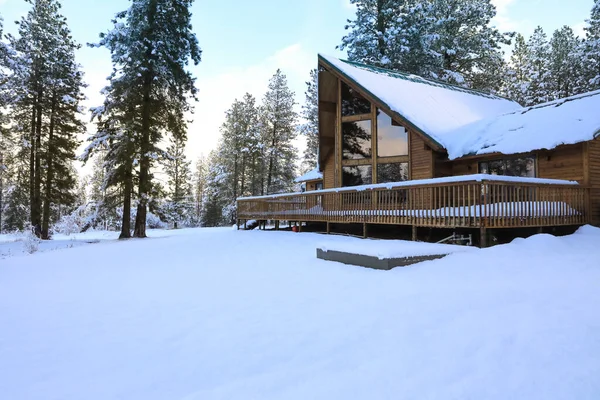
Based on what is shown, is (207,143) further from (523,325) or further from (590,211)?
(523,325)

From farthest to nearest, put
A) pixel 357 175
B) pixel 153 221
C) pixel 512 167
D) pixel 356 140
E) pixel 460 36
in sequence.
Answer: pixel 153 221, pixel 460 36, pixel 356 140, pixel 357 175, pixel 512 167

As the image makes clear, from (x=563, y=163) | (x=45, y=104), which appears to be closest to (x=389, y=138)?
(x=563, y=163)

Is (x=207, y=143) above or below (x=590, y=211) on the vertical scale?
above

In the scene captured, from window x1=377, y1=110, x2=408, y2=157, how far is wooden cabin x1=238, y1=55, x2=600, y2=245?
0.14 ft

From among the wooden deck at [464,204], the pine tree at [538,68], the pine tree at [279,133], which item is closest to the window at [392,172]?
the wooden deck at [464,204]

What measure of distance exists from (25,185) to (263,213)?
47.3 feet

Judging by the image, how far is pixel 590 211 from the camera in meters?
9.74

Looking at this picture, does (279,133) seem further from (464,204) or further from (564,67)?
(464,204)

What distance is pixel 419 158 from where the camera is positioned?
13.0m

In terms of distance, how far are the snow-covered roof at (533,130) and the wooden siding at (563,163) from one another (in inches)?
23.8

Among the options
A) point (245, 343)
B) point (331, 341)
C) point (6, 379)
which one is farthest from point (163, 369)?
point (331, 341)

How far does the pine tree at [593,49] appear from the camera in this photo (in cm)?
2024

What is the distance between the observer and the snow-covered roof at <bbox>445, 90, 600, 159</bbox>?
9867mm

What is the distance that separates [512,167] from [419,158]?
10.4ft
